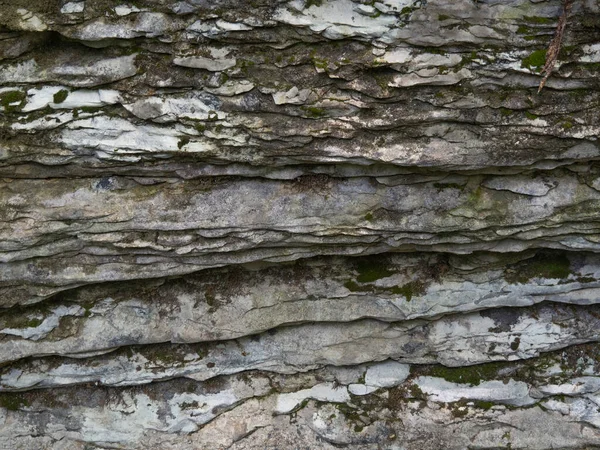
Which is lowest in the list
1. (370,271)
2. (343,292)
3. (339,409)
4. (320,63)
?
(339,409)

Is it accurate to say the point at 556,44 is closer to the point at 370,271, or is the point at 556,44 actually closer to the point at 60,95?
the point at 370,271

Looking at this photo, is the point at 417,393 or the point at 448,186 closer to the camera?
the point at 448,186

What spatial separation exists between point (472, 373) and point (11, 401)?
22.4 feet

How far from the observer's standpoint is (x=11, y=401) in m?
8.02

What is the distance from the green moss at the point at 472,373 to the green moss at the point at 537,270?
1.46m

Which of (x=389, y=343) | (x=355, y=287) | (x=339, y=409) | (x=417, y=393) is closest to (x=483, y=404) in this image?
(x=417, y=393)

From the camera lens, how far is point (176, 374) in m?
7.97

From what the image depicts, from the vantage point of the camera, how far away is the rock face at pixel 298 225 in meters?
5.38

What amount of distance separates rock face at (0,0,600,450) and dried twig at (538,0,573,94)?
0.31 feet

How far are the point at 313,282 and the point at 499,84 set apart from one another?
3618 mm

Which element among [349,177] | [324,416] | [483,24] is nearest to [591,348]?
[324,416]

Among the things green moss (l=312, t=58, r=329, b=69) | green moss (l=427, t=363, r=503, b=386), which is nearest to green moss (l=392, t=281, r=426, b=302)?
green moss (l=427, t=363, r=503, b=386)

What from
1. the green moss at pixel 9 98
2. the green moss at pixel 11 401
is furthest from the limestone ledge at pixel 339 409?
the green moss at pixel 9 98

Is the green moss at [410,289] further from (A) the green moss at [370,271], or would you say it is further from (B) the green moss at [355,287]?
(B) the green moss at [355,287]
